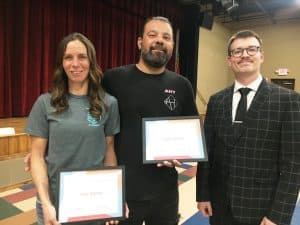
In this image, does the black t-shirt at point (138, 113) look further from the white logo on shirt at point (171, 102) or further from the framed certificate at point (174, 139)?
the framed certificate at point (174, 139)

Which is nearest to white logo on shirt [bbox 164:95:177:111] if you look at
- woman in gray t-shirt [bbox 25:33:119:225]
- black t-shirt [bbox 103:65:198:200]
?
black t-shirt [bbox 103:65:198:200]

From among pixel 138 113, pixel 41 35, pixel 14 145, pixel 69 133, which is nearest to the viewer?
pixel 69 133

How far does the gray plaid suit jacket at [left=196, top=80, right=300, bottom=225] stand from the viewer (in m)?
1.24

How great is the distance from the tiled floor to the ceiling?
5.33m

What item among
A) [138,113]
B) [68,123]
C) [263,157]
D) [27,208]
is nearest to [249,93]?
[263,157]

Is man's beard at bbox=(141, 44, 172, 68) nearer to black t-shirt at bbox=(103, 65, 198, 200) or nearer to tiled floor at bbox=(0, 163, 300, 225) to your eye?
black t-shirt at bbox=(103, 65, 198, 200)

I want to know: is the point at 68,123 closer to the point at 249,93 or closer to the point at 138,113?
the point at 138,113

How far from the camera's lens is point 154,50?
1.52m

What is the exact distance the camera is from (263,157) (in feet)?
4.23

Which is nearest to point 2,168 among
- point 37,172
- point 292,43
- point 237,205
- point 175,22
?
point 37,172

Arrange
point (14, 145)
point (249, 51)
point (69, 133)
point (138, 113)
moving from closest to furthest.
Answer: point (69, 133) → point (249, 51) → point (138, 113) → point (14, 145)

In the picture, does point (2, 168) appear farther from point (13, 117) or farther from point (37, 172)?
point (37, 172)

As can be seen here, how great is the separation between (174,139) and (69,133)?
503 millimetres

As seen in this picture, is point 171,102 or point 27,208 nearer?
point 171,102
